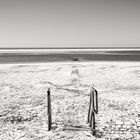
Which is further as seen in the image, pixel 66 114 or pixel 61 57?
pixel 61 57

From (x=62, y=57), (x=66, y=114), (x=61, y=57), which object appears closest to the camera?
(x=66, y=114)

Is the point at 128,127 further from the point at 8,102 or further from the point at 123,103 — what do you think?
the point at 8,102

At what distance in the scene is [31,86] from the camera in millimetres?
12375

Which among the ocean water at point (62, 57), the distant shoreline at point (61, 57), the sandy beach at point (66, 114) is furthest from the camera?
the ocean water at point (62, 57)

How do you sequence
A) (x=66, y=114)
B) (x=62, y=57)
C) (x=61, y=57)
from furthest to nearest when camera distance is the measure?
(x=61, y=57) → (x=62, y=57) → (x=66, y=114)

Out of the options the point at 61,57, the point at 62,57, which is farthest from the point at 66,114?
the point at 61,57

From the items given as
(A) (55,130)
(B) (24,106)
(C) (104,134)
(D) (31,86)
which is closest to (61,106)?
(B) (24,106)

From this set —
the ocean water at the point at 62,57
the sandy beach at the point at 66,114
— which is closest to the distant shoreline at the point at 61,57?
the ocean water at the point at 62,57

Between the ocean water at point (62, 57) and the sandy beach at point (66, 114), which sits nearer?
the sandy beach at point (66, 114)

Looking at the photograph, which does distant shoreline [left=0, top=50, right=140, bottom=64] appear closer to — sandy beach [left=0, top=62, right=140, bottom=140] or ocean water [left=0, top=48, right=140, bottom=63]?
ocean water [left=0, top=48, right=140, bottom=63]

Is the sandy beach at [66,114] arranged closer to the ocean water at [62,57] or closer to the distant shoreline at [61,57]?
the distant shoreline at [61,57]

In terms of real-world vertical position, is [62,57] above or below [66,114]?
above

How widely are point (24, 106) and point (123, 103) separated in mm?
5075

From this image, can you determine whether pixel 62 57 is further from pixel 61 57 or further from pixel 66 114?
pixel 66 114
